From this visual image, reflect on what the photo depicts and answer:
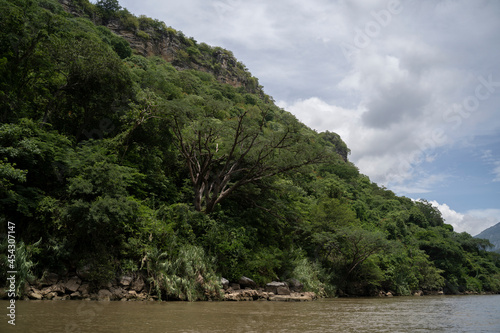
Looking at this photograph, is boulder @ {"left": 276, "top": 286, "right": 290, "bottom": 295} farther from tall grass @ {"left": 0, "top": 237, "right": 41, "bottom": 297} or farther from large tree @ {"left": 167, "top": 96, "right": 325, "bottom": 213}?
tall grass @ {"left": 0, "top": 237, "right": 41, "bottom": 297}

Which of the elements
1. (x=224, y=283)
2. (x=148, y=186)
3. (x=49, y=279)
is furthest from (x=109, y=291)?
(x=148, y=186)

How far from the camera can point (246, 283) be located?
15.7 meters

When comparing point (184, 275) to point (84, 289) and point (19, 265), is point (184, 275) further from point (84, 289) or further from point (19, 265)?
point (19, 265)

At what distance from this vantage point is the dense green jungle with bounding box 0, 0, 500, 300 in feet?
36.9

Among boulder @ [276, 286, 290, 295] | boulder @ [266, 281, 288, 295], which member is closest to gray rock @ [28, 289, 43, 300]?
boulder @ [266, 281, 288, 295]

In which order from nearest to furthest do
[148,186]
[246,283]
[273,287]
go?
[246,283], [273,287], [148,186]

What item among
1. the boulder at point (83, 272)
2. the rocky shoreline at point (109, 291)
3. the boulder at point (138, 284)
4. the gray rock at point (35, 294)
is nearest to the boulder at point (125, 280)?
the rocky shoreline at point (109, 291)

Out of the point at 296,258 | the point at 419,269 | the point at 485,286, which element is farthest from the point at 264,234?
the point at 485,286

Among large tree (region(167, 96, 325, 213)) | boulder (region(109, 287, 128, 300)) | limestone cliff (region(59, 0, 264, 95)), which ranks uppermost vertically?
limestone cliff (region(59, 0, 264, 95))

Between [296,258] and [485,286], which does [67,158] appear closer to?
[296,258]

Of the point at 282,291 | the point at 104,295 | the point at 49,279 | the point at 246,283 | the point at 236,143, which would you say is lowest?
the point at 282,291

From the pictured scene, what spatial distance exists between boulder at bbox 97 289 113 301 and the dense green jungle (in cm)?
37

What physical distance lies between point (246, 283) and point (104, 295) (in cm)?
696

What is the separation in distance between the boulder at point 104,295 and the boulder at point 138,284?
92 centimetres
